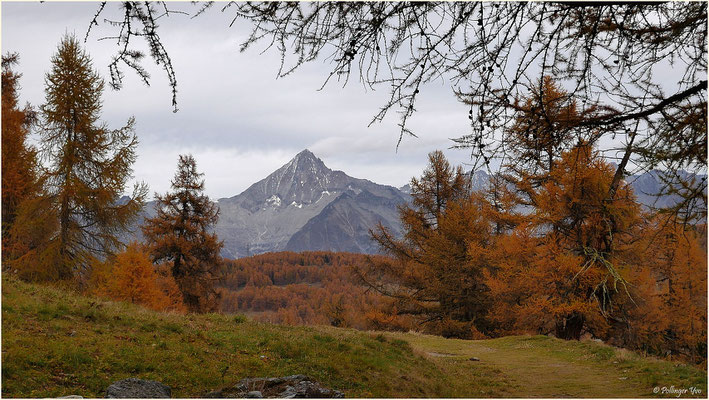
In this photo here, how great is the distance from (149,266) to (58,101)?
785 cm

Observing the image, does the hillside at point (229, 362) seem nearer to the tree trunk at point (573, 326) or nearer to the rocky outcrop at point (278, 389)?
the rocky outcrop at point (278, 389)

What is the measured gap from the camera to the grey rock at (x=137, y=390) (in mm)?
6242

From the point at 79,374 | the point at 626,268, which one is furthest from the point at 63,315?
the point at 626,268

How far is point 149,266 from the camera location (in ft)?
73.2

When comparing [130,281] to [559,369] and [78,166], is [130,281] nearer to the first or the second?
[78,166]

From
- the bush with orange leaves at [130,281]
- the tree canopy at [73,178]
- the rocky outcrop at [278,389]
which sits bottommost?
the rocky outcrop at [278,389]

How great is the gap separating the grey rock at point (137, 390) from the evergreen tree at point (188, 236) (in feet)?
68.4

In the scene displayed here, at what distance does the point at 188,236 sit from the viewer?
91.4 ft

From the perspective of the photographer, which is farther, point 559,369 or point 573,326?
point 573,326

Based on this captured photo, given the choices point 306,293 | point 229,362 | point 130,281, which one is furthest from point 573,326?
point 306,293

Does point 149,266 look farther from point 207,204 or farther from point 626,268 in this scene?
point 626,268

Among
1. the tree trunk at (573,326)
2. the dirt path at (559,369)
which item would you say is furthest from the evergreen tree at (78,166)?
the tree trunk at (573,326)

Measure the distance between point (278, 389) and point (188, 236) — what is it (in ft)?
72.8

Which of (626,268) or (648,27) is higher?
(648,27)
